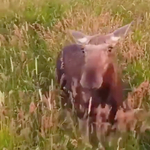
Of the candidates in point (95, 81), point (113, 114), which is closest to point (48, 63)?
point (113, 114)

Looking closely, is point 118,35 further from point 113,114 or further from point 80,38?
point 113,114

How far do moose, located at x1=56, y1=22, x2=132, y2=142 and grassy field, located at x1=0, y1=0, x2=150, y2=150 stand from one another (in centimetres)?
13

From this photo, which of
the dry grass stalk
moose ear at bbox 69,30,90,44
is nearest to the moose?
moose ear at bbox 69,30,90,44

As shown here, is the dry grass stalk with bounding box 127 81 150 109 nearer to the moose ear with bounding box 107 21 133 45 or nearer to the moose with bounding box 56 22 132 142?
the moose with bounding box 56 22 132 142

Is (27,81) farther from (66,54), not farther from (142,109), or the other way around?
(142,109)

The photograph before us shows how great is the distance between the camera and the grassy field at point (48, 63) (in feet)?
10.7

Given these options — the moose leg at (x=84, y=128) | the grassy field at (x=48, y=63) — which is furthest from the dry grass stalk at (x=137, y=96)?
the moose leg at (x=84, y=128)

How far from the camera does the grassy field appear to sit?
10.7 feet

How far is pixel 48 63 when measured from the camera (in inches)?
185

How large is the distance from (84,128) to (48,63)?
1.49 m

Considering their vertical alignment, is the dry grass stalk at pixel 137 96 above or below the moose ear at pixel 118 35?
below

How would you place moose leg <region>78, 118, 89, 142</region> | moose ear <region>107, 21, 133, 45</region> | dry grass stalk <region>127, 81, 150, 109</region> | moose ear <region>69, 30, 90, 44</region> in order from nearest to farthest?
moose leg <region>78, 118, 89, 142</region> < dry grass stalk <region>127, 81, 150, 109</region> < moose ear <region>107, 21, 133, 45</region> < moose ear <region>69, 30, 90, 44</region>

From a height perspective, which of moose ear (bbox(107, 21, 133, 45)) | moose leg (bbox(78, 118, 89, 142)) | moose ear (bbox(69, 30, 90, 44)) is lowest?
moose leg (bbox(78, 118, 89, 142))

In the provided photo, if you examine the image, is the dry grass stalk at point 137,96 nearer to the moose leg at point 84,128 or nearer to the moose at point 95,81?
the moose at point 95,81
